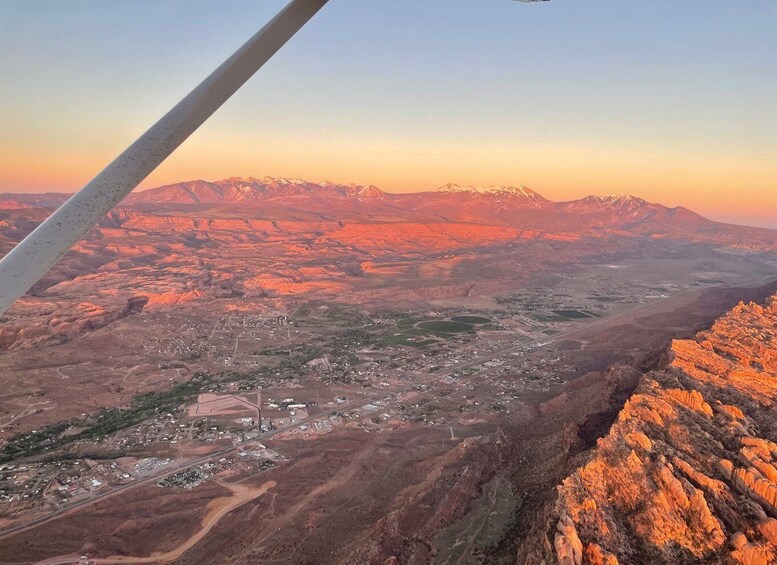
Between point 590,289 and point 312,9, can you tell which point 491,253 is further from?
point 312,9

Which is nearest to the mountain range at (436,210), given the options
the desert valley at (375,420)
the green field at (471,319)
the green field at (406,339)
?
the desert valley at (375,420)

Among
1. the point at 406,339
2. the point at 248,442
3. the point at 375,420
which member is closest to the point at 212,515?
the point at 248,442

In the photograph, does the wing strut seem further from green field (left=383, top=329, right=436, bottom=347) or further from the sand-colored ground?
green field (left=383, top=329, right=436, bottom=347)

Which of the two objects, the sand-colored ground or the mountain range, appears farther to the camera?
the mountain range

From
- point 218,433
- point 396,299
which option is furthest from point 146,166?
point 396,299

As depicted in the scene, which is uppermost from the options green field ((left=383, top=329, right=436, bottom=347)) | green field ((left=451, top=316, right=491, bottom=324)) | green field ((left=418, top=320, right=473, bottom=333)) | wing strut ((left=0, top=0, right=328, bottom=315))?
wing strut ((left=0, top=0, right=328, bottom=315))

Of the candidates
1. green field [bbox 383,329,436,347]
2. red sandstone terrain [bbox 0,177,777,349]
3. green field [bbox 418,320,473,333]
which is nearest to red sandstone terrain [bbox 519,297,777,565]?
green field [bbox 383,329,436,347]
